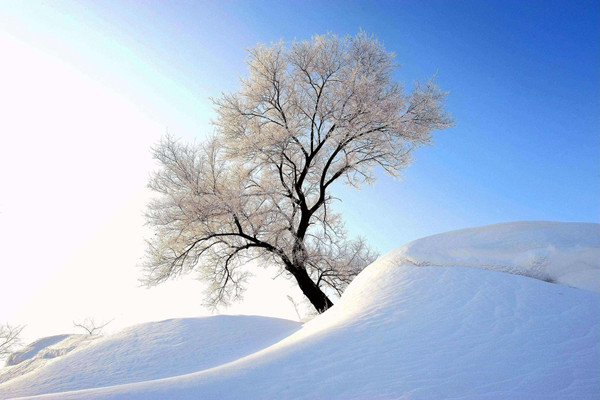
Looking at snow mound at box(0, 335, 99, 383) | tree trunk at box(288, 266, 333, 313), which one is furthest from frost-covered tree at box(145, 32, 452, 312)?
snow mound at box(0, 335, 99, 383)

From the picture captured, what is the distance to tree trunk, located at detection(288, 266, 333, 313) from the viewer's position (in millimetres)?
10070

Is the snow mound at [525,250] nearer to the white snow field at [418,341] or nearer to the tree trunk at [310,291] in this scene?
the white snow field at [418,341]

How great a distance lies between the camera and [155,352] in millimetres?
5000

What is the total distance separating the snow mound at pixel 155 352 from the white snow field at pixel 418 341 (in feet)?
0.08

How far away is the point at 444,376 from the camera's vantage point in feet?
8.24

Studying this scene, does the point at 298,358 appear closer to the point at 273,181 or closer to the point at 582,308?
the point at 582,308

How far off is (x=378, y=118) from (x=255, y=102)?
326 centimetres

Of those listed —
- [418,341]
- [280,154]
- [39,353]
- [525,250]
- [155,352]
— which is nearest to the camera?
[418,341]

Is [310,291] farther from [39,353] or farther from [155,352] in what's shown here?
[39,353]

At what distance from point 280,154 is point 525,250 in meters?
6.47

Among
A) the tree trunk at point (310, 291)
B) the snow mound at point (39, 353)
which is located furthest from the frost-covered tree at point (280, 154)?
the snow mound at point (39, 353)

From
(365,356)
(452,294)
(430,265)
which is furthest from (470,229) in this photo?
(365,356)

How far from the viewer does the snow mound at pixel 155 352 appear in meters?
4.43

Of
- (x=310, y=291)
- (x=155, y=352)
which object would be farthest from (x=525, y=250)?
(x=310, y=291)
